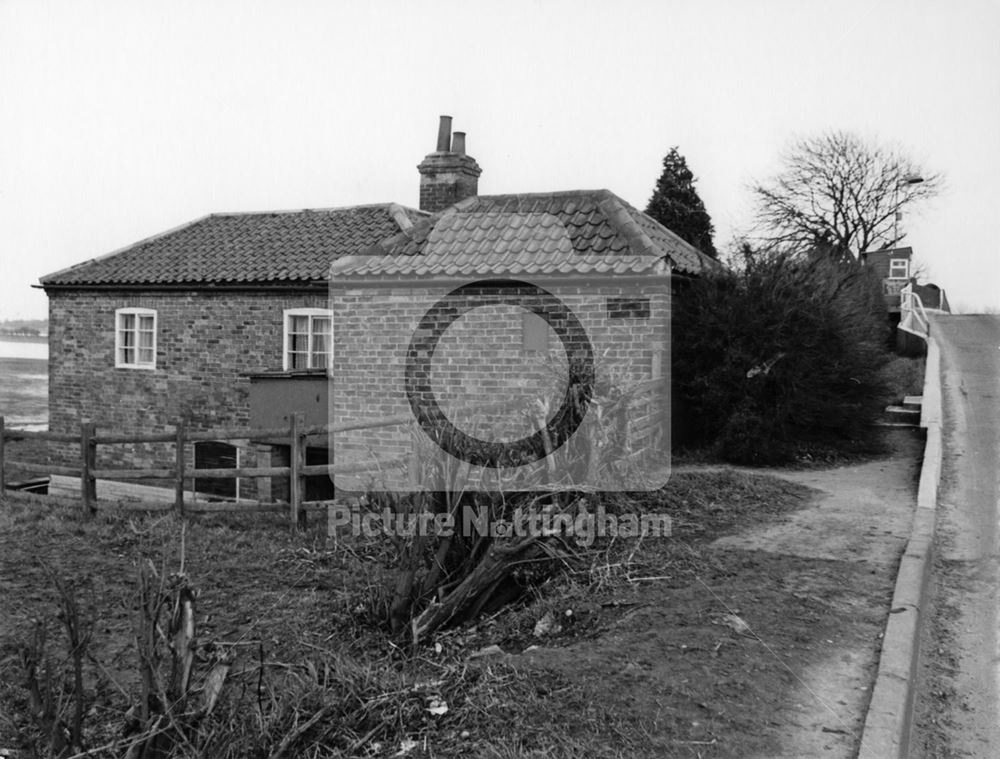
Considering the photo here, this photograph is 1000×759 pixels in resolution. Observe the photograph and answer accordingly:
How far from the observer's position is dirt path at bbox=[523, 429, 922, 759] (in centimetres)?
424

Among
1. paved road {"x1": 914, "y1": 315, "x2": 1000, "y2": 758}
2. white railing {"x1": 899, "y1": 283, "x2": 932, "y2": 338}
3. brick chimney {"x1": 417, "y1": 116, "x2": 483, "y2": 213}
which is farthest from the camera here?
white railing {"x1": 899, "y1": 283, "x2": 932, "y2": 338}

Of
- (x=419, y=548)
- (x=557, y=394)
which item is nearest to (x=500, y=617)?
(x=419, y=548)

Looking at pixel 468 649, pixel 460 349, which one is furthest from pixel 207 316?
pixel 468 649

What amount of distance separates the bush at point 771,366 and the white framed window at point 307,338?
23.9 ft

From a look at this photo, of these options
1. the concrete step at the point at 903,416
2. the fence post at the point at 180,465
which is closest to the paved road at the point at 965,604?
the concrete step at the point at 903,416

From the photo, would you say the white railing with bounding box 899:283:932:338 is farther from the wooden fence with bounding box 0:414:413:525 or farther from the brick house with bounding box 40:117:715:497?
the wooden fence with bounding box 0:414:413:525

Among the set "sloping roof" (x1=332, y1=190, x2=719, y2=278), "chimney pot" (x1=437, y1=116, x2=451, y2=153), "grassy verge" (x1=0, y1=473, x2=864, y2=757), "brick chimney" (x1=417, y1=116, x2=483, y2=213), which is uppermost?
"chimney pot" (x1=437, y1=116, x2=451, y2=153)

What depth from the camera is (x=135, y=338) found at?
62.4 ft

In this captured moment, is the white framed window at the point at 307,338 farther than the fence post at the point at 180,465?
Yes

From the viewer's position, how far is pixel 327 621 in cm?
647

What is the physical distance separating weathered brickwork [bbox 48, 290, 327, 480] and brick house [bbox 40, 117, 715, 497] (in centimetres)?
2

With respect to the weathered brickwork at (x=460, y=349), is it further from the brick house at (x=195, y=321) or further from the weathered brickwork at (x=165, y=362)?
the weathered brickwork at (x=165, y=362)

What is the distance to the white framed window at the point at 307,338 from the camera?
56.3ft

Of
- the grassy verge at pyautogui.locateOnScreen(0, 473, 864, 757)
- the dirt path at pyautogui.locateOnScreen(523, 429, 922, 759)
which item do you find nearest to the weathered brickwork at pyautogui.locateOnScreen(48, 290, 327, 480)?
the grassy verge at pyautogui.locateOnScreen(0, 473, 864, 757)
